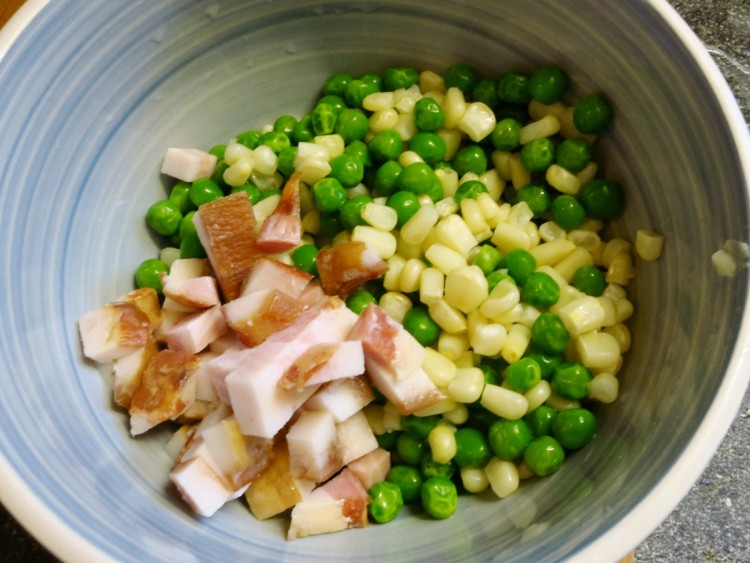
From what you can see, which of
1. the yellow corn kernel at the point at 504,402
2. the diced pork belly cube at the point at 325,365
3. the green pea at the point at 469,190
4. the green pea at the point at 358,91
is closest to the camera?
the diced pork belly cube at the point at 325,365

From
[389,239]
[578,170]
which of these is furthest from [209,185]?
[578,170]

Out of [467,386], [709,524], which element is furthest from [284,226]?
[709,524]

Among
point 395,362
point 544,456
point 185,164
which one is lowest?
point 544,456

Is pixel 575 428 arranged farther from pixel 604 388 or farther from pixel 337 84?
pixel 337 84

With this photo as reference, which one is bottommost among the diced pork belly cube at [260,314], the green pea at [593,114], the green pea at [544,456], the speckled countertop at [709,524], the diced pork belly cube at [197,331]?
the speckled countertop at [709,524]

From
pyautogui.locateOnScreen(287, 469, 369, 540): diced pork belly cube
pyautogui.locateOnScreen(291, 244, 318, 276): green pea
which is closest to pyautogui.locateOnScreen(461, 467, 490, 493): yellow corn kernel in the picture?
pyautogui.locateOnScreen(287, 469, 369, 540): diced pork belly cube

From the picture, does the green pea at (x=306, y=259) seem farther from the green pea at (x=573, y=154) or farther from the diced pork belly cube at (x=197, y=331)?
the green pea at (x=573, y=154)

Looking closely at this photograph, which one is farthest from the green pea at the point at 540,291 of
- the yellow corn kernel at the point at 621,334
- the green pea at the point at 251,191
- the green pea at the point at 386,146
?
the green pea at the point at 251,191
